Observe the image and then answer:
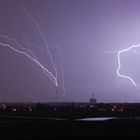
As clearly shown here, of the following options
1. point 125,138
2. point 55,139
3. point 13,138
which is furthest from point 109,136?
point 13,138

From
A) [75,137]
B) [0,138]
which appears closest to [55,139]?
[75,137]

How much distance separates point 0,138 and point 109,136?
743 cm

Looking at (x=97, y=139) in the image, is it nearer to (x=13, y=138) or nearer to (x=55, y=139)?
(x=55, y=139)

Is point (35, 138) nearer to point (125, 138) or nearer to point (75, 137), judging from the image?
point (75, 137)

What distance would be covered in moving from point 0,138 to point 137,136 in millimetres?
9279

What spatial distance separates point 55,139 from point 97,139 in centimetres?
275

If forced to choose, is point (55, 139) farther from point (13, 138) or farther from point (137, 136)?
point (137, 136)

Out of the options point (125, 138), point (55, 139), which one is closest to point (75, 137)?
point (55, 139)

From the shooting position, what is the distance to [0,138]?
28250 mm

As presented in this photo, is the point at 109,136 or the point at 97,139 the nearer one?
the point at 97,139

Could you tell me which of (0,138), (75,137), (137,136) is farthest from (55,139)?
(137,136)

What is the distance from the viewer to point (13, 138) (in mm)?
28172

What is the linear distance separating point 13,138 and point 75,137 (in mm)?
4182

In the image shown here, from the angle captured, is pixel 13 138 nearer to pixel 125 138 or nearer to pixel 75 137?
pixel 75 137
